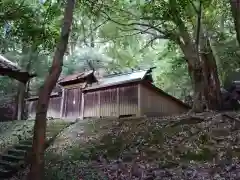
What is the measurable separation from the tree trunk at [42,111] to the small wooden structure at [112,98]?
37.2 feet

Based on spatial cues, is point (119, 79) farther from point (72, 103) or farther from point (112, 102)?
point (72, 103)

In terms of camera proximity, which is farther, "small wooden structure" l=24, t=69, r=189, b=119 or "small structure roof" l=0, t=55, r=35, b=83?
"small wooden structure" l=24, t=69, r=189, b=119

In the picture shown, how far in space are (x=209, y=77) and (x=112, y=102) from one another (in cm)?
624

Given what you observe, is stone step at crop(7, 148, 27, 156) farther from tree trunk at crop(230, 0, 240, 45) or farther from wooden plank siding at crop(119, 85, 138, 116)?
tree trunk at crop(230, 0, 240, 45)

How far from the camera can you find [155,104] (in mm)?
19672

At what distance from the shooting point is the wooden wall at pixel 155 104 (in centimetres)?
1839

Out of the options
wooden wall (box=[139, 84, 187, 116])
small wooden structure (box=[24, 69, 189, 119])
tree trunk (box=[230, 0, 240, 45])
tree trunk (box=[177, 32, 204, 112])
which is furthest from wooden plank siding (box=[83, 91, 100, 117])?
tree trunk (box=[230, 0, 240, 45])

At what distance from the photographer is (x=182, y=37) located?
15.0 metres

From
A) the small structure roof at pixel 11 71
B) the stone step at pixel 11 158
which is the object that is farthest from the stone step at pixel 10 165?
the small structure roof at pixel 11 71

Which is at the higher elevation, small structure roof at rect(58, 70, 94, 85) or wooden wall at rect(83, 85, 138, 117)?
small structure roof at rect(58, 70, 94, 85)

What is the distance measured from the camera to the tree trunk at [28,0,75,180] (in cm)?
594

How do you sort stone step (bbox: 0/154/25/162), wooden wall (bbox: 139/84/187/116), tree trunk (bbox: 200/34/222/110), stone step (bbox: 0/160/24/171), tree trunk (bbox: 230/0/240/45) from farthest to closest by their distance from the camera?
wooden wall (bbox: 139/84/187/116)
tree trunk (bbox: 200/34/222/110)
stone step (bbox: 0/154/25/162)
stone step (bbox: 0/160/24/171)
tree trunk (bbox: 230/0/240/45)

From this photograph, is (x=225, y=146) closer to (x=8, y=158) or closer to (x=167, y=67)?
→ (x=8, y=158)

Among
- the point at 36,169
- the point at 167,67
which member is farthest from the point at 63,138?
the point at 167,67
